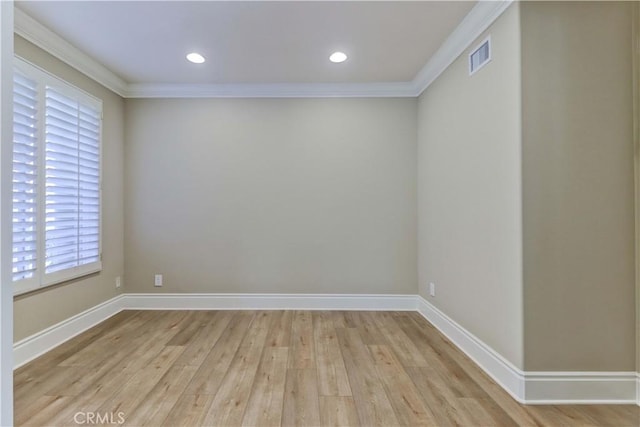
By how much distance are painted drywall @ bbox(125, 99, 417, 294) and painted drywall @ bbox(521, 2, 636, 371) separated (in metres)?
1.85

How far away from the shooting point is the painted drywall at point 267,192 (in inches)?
149

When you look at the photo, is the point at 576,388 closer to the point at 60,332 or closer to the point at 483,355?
the point at 483,355

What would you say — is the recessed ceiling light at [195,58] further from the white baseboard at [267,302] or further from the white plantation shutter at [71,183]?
the white baseboard at [267,302]

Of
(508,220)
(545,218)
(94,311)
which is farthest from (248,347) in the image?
(545,218)

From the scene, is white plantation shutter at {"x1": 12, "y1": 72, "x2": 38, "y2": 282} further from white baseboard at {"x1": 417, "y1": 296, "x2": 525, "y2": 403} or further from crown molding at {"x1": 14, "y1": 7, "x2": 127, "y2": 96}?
white baseboard at {"x1": 417, "y1": 296, "x2": 525, "y2": 403}

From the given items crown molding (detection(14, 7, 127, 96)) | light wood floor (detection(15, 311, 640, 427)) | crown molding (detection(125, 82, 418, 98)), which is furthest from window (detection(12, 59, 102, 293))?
light wood floor (detection(15, 311, 640, 427))

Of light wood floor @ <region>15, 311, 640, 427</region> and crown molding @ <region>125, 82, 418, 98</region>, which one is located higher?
crown molding @ <region>125, 82, 418, 98</region>

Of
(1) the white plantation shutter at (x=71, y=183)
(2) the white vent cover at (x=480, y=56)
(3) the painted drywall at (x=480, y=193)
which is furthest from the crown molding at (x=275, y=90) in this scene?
(2) the white vent cover at (x=480, y=56)

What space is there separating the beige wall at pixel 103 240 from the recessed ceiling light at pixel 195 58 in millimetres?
1108

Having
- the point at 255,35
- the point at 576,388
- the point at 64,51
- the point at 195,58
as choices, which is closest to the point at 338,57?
the point at 255,35

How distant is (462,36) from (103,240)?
4038mm

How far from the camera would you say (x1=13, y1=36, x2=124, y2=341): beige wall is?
8.28 feet

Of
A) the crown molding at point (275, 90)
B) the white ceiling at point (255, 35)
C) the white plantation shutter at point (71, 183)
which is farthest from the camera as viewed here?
the crown molding at point (275, 90)

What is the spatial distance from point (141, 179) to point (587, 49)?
4271 mm
